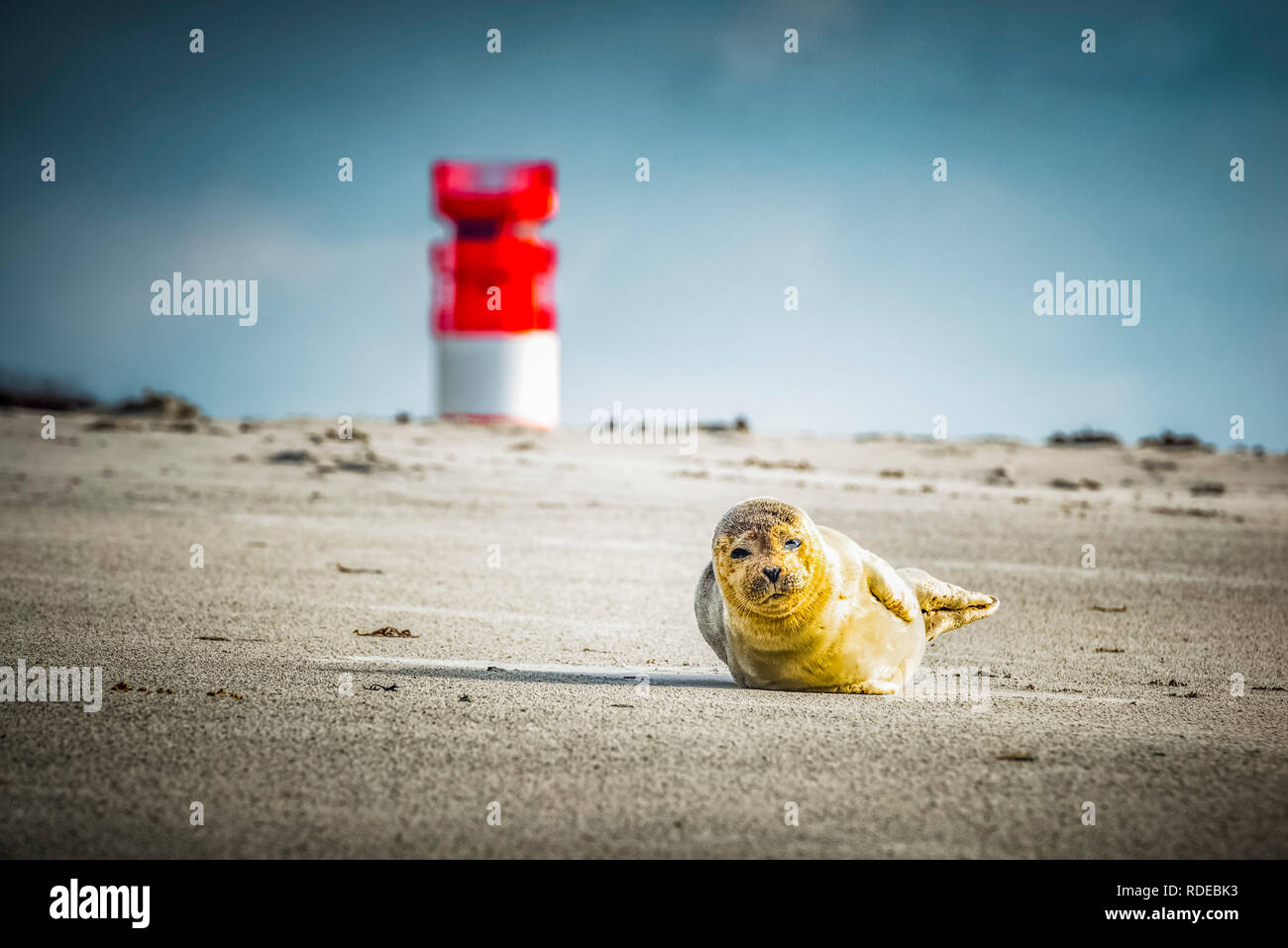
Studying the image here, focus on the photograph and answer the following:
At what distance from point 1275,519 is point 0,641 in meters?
12.0

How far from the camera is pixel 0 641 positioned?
4672 mm

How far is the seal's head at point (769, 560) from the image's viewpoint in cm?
373

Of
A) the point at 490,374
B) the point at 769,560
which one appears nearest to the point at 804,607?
the point at 769,560

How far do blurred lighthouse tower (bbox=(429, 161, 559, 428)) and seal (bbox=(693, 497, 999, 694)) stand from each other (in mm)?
15637

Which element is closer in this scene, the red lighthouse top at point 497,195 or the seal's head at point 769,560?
the seal's head at point 769,560

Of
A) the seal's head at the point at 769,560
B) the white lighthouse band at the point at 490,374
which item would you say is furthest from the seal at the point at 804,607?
the white lighthouse band at the point at 490,374

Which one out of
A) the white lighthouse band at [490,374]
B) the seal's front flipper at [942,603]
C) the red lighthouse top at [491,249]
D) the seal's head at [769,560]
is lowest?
the seal's front flipper at [942,603]

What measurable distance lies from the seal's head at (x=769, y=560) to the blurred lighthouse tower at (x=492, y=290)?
15713 mm

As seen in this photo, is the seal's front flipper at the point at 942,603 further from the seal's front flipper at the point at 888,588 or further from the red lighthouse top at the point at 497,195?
the red lighthouse top at the point at 497,195

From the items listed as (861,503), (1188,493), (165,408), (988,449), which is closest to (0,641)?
(861,503)

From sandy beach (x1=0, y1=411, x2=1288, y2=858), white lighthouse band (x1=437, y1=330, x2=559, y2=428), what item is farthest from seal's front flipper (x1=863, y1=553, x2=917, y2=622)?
white lighthouse band (x1=437, y1=330, x2=559, y2=428)

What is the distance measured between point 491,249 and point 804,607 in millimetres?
16152

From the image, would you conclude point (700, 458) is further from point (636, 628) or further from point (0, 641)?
point (0, 641)

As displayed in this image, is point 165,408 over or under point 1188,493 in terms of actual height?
over
